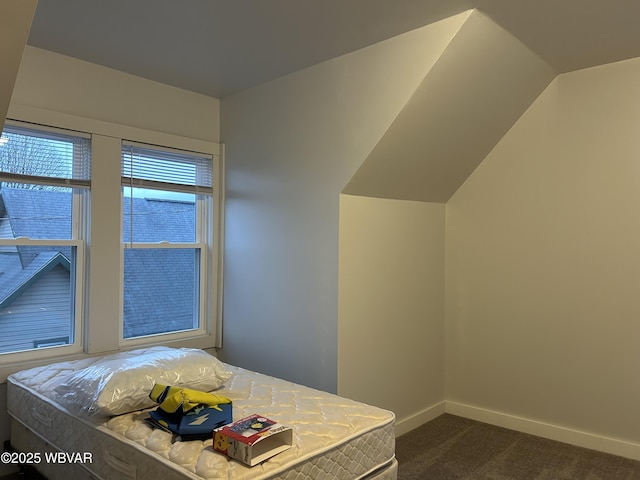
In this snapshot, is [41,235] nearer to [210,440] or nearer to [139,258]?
[139,258]

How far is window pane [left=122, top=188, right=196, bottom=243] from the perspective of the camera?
10.6 feet

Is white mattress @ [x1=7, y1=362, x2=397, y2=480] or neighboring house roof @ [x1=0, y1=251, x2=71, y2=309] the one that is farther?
neighboring house roof @ [x1=0, y1=251, x2=71, y2=309]

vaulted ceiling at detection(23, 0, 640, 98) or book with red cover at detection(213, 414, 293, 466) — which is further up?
vaulted ceiling at detection(23, 0, 640, 98)

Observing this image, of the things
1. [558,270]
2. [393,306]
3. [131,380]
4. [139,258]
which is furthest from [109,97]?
[558,270]

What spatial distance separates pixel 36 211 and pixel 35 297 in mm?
498

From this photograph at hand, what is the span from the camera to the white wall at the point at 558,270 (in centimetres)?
296

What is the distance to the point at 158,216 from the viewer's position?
11.2ft

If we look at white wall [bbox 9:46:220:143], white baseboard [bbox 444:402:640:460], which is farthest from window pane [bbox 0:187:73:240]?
white baseboard [bbox 444:402:640:460]

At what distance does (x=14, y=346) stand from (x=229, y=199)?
5.31 feet

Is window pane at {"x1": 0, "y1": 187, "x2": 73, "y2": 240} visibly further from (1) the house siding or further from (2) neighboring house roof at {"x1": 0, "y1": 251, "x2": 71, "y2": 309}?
(1) the house siding

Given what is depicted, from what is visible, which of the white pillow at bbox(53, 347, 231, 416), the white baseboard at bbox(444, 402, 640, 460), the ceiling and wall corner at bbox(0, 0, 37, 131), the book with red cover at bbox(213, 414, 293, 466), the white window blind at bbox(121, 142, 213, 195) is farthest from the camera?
the white window blind at bbox(121, 142, 213, 195)

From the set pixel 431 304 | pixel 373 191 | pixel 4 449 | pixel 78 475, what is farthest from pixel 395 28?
pixel 4 449

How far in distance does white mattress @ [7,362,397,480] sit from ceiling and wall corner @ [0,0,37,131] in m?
1.36

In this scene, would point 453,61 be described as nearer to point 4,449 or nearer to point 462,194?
point 462,194
